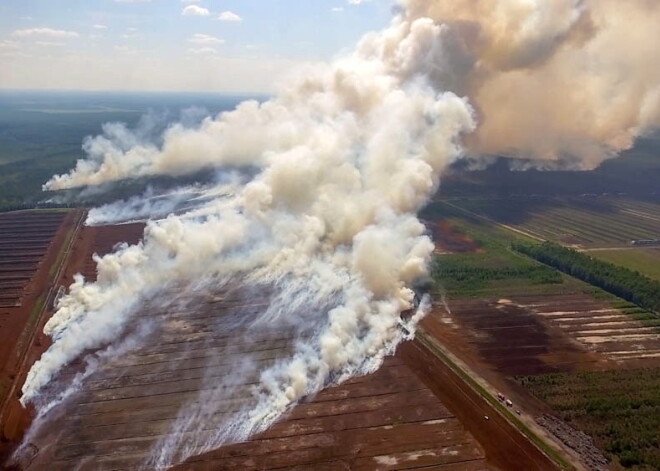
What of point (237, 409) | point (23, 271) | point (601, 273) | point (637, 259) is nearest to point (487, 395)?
point (237, 409)

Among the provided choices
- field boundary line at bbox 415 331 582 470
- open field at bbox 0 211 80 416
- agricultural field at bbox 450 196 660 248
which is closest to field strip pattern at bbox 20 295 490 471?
field boundary line at bbox 415 331 582 470

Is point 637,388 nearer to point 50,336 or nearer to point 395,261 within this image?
point 395,261

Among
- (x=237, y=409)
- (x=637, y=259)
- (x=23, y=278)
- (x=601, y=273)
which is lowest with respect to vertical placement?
(x=237, y=409)

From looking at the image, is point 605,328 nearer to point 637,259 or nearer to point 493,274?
point 493,274

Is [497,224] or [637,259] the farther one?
[497,224]

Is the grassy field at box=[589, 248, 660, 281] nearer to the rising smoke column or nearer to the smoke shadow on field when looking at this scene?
the rising smoke column

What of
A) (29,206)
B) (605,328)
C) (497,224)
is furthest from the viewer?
(29,206)

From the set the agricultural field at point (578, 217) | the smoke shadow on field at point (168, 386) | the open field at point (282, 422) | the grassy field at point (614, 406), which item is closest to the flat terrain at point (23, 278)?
the smoke shadow on field at point (168, 386)
